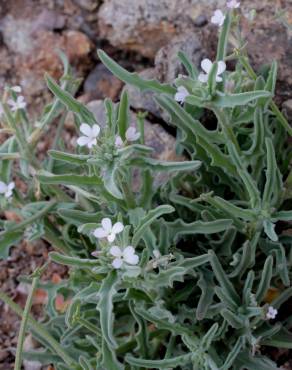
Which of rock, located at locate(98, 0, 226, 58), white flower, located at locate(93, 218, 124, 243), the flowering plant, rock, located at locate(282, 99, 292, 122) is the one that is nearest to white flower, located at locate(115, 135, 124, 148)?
the flowering plant

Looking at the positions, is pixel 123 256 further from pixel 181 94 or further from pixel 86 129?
pixel 181 94

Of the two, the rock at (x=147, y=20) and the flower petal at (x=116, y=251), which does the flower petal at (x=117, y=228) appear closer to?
the flower petal at (x=116, y=251)

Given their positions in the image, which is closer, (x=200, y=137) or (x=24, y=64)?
(x=200, y=137)

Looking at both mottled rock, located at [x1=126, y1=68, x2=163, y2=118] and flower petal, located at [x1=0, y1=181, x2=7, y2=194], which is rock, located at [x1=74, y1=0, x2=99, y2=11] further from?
flower petal, located at [x1=0, y1=181, x2=7, y2=194]

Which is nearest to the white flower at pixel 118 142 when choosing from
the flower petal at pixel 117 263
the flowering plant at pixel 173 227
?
the flowering plant at pixel 173 227

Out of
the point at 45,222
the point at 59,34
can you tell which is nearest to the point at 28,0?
the point at 59,34

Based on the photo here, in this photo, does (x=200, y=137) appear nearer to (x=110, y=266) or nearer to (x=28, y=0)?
(x=110, y=266)
